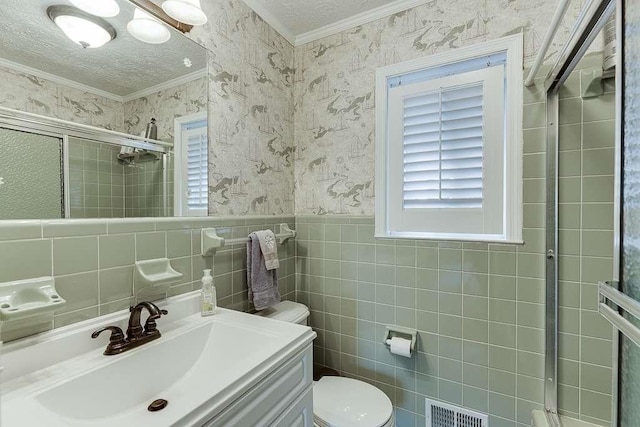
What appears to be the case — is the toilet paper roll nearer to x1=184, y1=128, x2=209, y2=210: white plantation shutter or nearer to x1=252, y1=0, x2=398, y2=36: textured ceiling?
x1=184, y1=128, x2=209, y2=210: white plantation shutter

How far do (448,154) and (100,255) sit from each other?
156 cm

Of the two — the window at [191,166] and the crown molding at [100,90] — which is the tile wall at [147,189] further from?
the crown molding at [100,90]

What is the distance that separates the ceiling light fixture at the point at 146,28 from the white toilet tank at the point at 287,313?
133 centimetres

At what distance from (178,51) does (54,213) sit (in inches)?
31.2

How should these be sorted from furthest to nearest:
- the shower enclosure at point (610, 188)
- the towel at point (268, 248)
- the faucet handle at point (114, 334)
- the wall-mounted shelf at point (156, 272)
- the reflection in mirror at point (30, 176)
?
the towel at point (268, 248) → the wall-mounted shelf at point (156, 272) → the faucet handle at point (114, 334) → the reflection in mirror at point (30, 176) → the shower enclosure at point (610, 188)

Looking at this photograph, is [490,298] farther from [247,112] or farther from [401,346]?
[247,112]

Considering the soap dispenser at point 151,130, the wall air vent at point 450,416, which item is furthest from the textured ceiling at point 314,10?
the wall air vent at point 450,416

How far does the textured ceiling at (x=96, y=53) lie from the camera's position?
0.81 m

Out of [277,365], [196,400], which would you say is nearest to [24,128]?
[196,400]

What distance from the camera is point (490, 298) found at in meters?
1.39

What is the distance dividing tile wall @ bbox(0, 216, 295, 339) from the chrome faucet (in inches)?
3.6

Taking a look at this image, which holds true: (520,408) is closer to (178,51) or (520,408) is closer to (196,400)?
(196,400)

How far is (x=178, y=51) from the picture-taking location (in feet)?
3.94

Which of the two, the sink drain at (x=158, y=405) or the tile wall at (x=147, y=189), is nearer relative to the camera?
the sink drain at (x=158, y=405)
